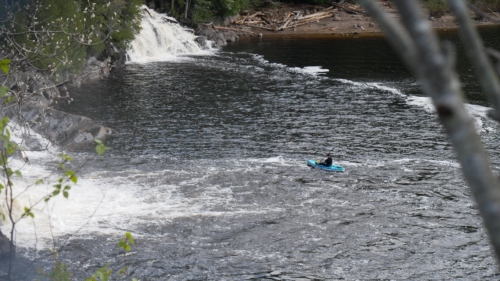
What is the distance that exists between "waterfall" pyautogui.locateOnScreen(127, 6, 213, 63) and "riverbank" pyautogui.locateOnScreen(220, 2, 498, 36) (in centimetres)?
1157

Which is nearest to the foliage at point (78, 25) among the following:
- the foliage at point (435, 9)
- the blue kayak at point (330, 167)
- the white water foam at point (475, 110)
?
the blue kayak at point (330, 167)

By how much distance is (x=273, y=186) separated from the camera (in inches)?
829

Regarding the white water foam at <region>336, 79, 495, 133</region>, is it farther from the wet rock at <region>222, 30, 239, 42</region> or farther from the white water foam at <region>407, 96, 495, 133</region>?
the wet rock at <region>222, 30, 239, 42</region>

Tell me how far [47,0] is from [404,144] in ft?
66.7

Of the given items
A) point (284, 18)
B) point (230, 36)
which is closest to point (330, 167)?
point (230, 36)

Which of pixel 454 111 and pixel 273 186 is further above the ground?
pixel 454 111

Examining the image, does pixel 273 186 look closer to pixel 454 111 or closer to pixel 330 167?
pixel 330 167

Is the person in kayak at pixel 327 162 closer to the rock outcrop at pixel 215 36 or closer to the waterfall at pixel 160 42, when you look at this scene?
the waterfall at pixel 160 42

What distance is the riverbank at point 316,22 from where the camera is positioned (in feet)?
219

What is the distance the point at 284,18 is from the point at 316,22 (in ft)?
12.6

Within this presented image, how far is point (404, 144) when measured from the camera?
84.9 feet

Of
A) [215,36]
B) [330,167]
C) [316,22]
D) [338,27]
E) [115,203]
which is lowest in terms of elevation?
[115,203]

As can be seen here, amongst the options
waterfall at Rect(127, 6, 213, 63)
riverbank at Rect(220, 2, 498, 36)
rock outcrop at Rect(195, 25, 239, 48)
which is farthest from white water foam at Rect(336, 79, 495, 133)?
riverbank at Rect(220, 2, 498, 36)

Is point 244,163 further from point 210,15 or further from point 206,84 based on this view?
point 210,15
